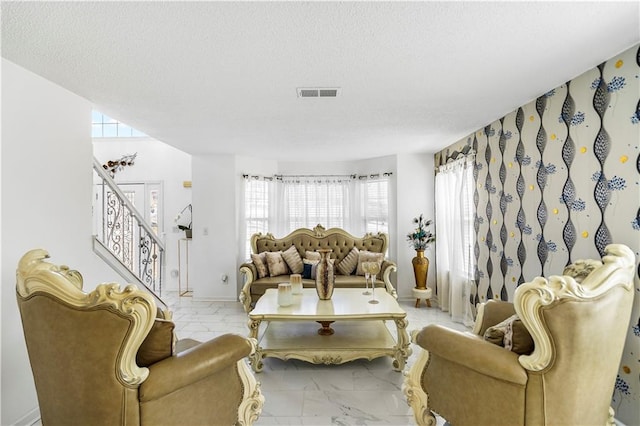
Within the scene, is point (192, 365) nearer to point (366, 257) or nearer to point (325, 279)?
point (325, 279)

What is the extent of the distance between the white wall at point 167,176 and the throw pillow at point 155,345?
466 cm

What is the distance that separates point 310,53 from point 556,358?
6.64ft

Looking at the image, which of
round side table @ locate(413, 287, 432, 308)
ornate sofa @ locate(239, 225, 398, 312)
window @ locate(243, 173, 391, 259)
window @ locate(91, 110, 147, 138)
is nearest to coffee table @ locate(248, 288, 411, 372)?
ornate sofa @ locate(239, 225, 398, 312)

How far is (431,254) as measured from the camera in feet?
16.7

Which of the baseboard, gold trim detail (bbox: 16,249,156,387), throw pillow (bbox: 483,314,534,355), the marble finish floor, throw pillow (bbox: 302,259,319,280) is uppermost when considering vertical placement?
gold trim detail (bbox: 16,249,156,387)

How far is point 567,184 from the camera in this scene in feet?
7.89

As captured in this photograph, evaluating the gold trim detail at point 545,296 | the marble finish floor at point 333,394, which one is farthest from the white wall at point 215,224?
the gold trim detail at point 545,296

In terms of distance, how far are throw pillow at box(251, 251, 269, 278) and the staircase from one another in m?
1.31

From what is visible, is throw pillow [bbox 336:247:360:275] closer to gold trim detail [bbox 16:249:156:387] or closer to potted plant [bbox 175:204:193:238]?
potted plant [bbox 175:204:193:238]

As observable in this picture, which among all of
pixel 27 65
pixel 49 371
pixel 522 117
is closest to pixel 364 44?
pixel 522 117

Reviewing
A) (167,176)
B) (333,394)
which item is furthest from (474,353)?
(167,176)

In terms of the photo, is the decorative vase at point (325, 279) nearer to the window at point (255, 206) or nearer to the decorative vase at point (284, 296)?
the decorative vase at point (284, 296)

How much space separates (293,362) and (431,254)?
2.95 meters

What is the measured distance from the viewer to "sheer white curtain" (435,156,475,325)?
3.97 metres
